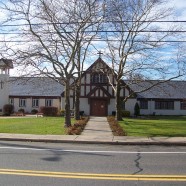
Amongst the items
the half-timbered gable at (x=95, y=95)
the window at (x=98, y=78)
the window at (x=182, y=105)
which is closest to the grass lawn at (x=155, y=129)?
the half-timbered gable at (x=95, y=95)

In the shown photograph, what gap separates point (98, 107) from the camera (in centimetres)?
5341

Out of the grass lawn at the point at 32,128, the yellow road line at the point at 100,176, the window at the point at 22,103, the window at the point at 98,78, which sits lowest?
the yellow road line at the point at 100,176

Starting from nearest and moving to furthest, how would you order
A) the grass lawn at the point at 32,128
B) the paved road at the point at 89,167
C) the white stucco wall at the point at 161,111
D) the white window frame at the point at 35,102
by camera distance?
1. the paved road at the point at 89,167
2. the grass lawn at the point at 32,128
3. the white stucco wall at the point at 161,111
4. the white window frame at the point at 35,102

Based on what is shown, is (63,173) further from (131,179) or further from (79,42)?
(79,42)

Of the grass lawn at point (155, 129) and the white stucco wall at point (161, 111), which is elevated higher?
the white stucco wall at point (161, 111)

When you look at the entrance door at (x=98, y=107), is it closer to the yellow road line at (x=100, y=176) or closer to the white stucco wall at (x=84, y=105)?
the white stucco wall at (x=84, y=105)

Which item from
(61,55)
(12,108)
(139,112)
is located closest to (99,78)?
(139,112)

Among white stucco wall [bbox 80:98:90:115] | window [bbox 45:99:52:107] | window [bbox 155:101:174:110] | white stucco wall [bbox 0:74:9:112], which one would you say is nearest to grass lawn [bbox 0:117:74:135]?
white stucco wall [bbox 80:98:90:115]

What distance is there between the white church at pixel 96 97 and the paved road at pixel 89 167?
3881cm

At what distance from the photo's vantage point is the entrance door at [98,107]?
53312mm

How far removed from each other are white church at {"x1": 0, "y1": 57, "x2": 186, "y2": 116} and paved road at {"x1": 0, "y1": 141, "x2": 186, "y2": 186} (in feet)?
127

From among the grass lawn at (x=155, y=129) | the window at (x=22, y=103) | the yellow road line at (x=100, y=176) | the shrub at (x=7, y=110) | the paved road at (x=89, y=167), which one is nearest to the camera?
the paved road at (x=89, y=167)

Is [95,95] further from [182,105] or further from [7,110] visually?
[182,105]

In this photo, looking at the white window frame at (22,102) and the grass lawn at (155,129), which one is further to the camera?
the white window frame at (22,102)
